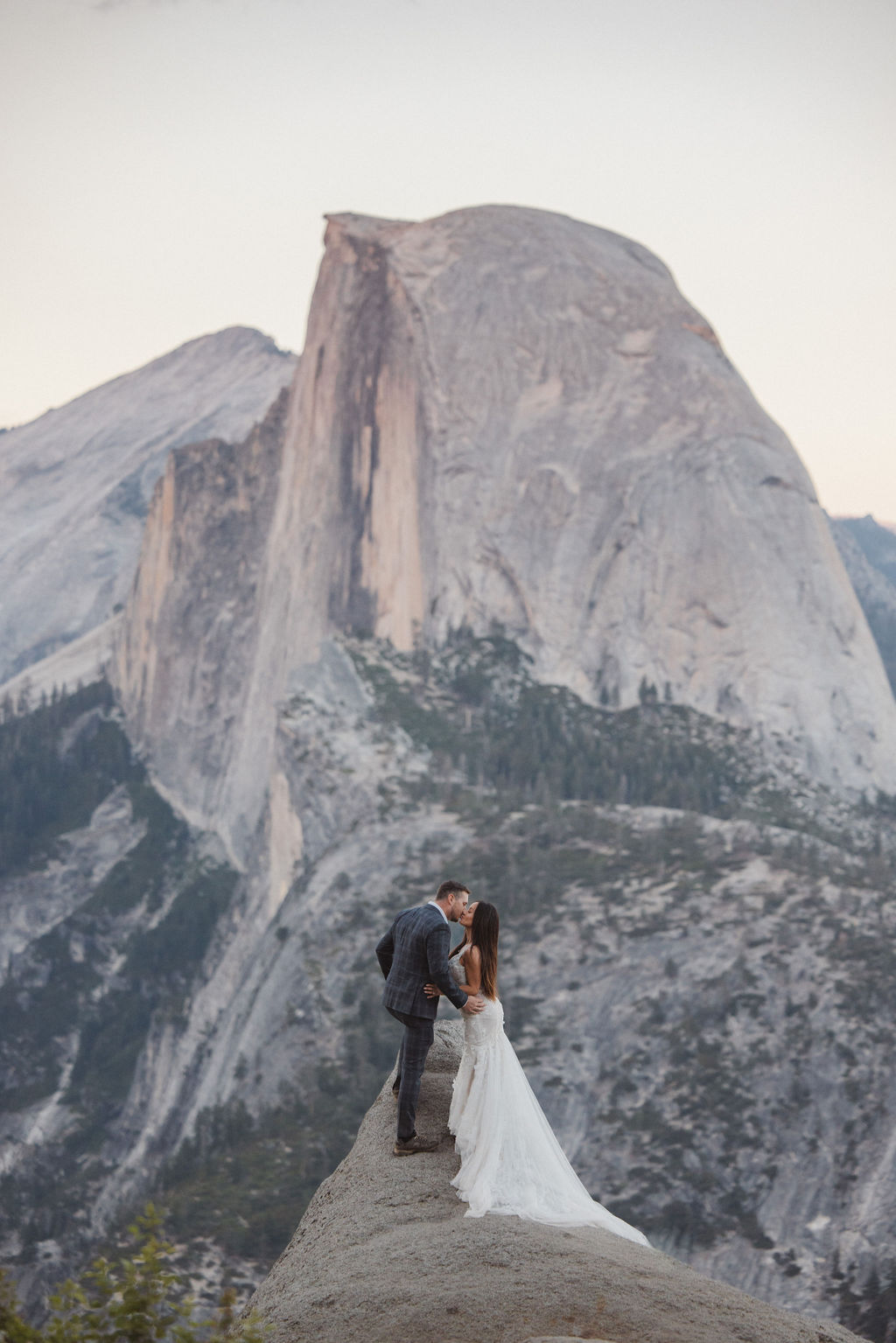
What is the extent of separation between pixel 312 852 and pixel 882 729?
3485 centimetres

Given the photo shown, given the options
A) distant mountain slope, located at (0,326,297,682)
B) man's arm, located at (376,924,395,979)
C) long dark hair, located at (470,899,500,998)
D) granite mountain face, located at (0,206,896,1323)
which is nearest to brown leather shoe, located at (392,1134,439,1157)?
man's arm, located at (376,924,395,979)

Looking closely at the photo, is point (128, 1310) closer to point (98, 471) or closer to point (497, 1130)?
point (497, 1130)

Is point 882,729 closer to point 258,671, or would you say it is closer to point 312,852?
point 312,852

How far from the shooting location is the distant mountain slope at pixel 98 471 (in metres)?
145

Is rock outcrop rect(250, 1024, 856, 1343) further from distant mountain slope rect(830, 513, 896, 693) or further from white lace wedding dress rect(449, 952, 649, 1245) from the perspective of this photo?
distant mountain slope rect(830, 513, 896, 693)

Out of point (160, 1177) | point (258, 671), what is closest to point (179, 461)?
point (258, 671)

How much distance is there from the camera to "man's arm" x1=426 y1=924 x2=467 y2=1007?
11.3 meters

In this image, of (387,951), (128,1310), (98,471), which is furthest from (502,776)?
(98,471)

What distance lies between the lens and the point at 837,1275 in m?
36.3

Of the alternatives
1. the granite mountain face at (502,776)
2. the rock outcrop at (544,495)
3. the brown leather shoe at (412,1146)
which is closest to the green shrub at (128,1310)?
the brown leather shoe at (412,1146)

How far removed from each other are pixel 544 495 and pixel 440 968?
260ft

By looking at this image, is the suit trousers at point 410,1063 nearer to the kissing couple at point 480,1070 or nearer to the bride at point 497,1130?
the kissing couple at point 480,1070

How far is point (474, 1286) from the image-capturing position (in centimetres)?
978

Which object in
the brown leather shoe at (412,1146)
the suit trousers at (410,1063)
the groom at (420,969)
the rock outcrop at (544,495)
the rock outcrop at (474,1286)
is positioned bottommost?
the rock outcrop at (474,1286)
